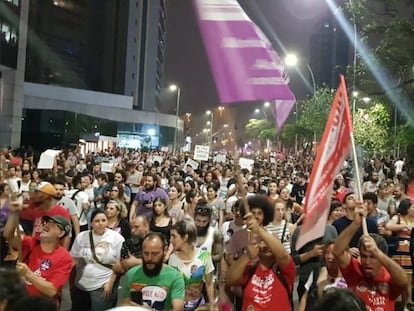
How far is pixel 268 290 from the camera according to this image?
4.48 m

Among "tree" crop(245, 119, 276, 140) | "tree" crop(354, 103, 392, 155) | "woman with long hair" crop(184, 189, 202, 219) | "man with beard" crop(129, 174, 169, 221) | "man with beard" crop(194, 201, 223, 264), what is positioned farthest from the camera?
"tree" crop(245, 119, 276, 140)

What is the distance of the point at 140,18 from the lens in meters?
106

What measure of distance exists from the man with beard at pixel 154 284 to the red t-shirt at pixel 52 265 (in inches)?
23.7

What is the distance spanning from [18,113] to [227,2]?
34785 mm

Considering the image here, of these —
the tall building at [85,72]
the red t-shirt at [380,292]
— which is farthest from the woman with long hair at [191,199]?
the tall building at [85,72]

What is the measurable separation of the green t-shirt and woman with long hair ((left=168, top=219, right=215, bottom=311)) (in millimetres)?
706

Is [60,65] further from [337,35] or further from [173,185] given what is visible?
[337,35]

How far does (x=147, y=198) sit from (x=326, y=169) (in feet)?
17.7

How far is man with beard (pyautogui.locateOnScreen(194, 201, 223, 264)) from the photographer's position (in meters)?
5.65

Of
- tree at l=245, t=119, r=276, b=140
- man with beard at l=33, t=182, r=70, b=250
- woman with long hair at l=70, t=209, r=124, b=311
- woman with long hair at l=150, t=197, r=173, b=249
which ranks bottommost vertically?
woman with long hair at l=70, t=209, r=124, b=311

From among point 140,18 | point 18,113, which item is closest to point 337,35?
point 140,18

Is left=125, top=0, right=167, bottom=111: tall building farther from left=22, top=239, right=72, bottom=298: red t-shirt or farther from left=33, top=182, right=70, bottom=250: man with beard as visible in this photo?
left=22, top=239, right=72, bottom=298: red t-shirt

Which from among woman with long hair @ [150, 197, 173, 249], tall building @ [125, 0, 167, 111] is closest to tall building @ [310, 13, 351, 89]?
tall building @ [125, 0, 167, 111]

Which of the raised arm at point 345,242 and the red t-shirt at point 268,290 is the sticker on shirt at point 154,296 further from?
the raised arm at point 345,242
